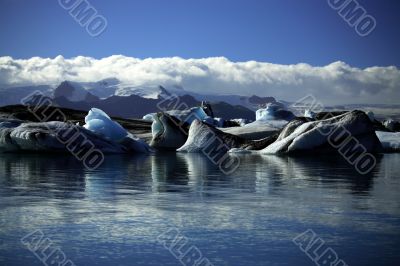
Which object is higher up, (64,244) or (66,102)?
(66,102)

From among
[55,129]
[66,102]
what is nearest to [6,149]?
[55,129]

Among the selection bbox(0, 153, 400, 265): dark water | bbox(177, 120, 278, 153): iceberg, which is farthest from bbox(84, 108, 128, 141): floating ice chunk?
bbox(0, 153, 400, 265): dark water

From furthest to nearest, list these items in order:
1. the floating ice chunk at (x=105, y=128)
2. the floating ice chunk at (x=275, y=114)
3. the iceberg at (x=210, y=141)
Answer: the floating ice chunk at (x=275, y=114)
the iceberg at (x=210, y=141)
the floating ice chunk at (x=105, y=128)

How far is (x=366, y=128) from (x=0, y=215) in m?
21.6

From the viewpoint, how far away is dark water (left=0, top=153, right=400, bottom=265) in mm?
5918

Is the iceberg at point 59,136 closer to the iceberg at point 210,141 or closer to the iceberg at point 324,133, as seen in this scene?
the iceberg at point 210,141

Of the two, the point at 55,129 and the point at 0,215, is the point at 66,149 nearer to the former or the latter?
the point at 55,129

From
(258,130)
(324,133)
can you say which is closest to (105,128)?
(324,133)

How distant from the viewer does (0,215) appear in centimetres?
805

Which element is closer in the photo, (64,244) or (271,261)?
(271,261)

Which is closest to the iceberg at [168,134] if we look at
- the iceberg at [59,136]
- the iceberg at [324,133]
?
the iceberg at [59,136]

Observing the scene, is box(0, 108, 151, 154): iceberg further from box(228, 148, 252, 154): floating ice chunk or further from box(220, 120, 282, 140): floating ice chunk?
box(220, 120, 282, 140): floating ice chunk

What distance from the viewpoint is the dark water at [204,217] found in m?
5.92

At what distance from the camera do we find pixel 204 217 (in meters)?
7.96
